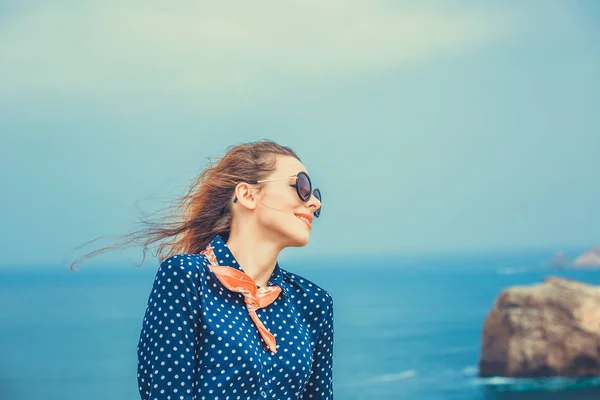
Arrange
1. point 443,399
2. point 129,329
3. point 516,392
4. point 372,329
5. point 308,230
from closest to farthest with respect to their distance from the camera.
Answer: point 308,230, point 516,392, point 443,399, point 129,329, point 372,329

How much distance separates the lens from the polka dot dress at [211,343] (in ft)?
5.78

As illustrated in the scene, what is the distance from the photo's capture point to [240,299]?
6.36 feet

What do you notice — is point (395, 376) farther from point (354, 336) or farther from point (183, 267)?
point (183, 267)

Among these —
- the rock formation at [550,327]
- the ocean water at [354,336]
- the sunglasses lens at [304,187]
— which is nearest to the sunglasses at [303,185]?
the sunglasses lens at [304,187]

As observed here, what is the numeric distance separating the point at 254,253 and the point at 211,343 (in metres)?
0.26

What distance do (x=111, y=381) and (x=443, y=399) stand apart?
7.16 metres

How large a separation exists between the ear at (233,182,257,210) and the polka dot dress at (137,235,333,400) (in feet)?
0.31

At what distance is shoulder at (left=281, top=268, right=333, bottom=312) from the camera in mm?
2100

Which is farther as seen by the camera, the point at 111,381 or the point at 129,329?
the point at 129,329

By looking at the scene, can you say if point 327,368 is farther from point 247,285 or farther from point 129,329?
point 129,329

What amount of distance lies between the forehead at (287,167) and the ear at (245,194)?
69mm

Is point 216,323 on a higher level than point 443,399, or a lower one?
higher

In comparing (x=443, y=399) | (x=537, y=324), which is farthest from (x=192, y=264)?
(x=443, y=399)

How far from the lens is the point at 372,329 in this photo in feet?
91.3
